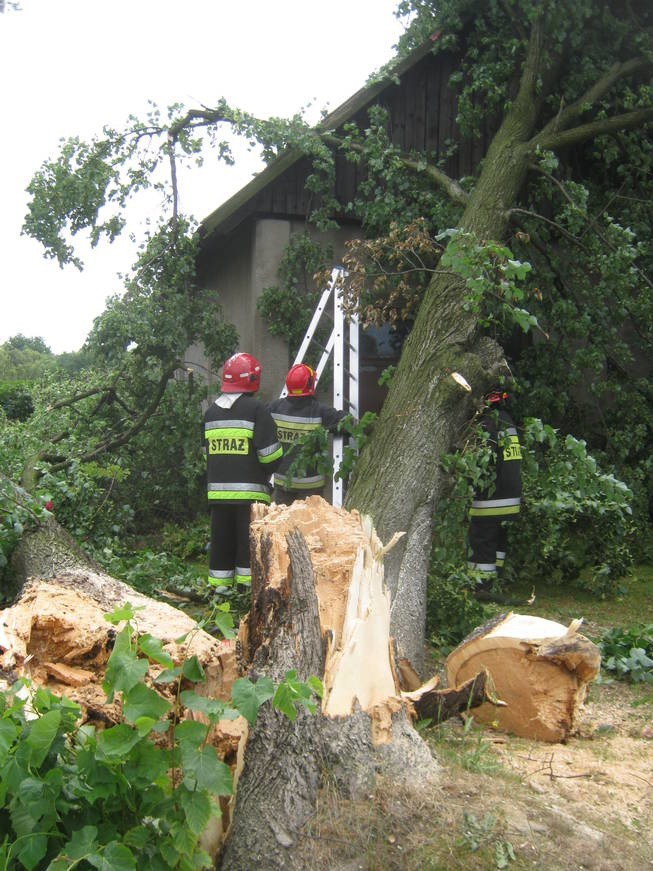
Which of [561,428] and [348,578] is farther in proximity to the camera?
[561,428]

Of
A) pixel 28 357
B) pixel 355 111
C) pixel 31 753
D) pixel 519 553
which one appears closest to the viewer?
pixel 31 753

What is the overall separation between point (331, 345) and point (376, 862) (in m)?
5.37

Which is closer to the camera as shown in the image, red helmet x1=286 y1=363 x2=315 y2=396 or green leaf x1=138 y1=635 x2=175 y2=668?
green leaf x1=138 y1=635 x2=175 y2=668

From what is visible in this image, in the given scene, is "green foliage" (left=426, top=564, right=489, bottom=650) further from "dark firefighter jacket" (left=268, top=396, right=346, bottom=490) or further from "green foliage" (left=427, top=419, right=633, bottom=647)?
"dark firefighter jacket" (left=268, top=396, right=346, bottom=490)

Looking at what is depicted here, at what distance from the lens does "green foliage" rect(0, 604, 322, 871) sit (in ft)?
6.64

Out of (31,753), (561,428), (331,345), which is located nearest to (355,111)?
(331,345)

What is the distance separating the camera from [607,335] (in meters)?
7.62

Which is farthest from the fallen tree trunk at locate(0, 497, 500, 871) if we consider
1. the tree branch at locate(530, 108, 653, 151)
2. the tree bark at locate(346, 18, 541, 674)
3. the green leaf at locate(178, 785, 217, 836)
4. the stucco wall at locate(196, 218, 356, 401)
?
the tree branch at locate(530, 108, 653, 151)

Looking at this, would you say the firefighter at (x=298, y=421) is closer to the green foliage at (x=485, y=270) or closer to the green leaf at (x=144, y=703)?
the green foliage at (x=485, y=270)

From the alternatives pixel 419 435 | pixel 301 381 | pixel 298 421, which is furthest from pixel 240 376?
pixel 419 435

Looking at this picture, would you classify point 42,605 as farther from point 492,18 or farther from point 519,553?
point 492,18

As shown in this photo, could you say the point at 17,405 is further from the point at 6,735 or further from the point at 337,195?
the point at 6,735

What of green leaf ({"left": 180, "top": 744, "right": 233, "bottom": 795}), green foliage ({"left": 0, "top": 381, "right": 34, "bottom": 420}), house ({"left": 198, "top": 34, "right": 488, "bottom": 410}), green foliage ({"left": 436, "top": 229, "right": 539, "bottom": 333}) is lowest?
green leaf ({"left": 180, "top": 744, "right": 233, "bottom": 795})

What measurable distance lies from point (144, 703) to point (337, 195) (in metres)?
6.99
